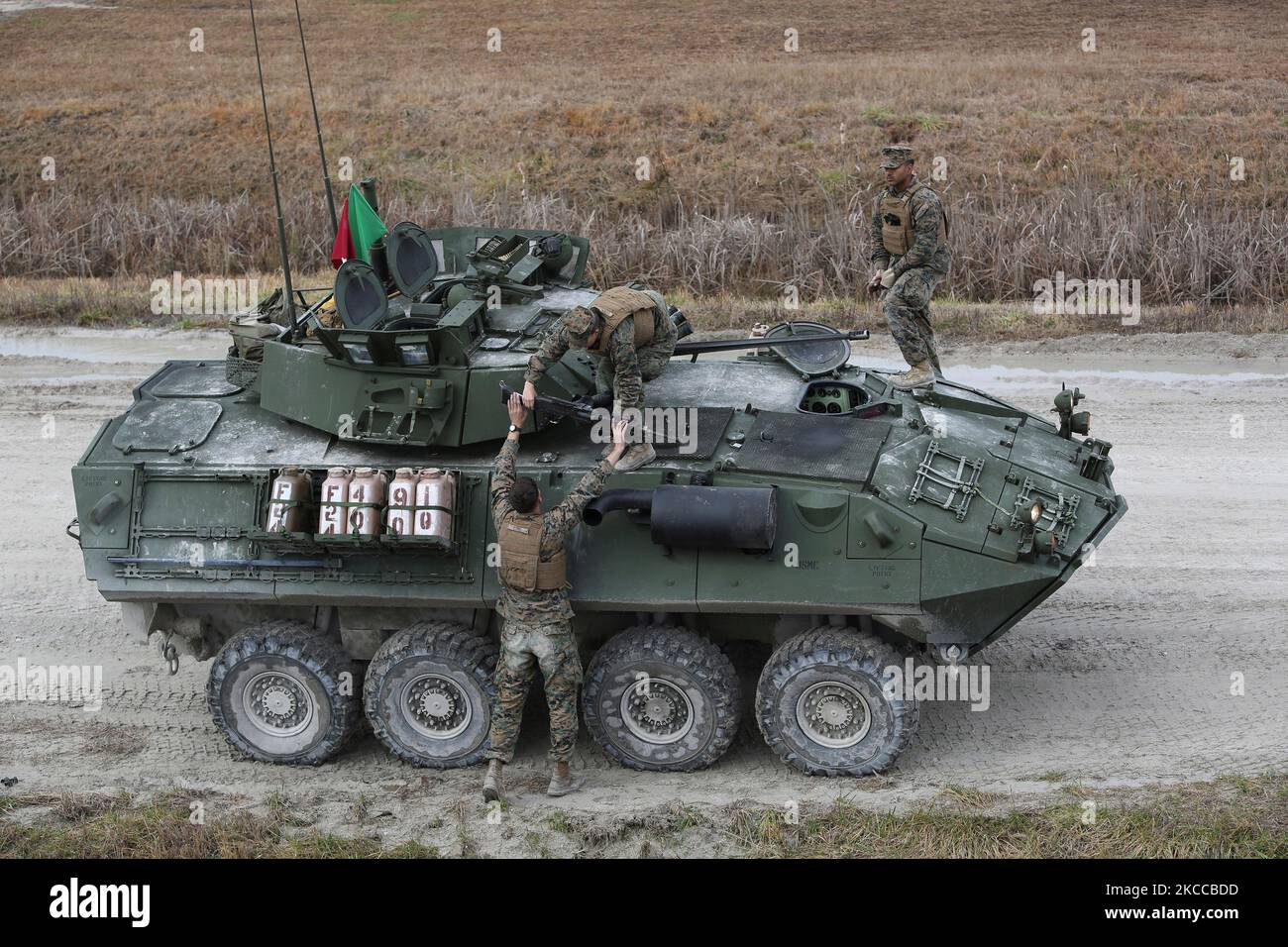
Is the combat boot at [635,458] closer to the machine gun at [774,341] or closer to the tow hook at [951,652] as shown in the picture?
the machine gun at [774,341]

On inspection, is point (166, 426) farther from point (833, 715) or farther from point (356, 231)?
point (833, 715)

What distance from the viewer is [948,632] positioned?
920cm

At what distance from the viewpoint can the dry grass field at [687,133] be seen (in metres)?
20.8

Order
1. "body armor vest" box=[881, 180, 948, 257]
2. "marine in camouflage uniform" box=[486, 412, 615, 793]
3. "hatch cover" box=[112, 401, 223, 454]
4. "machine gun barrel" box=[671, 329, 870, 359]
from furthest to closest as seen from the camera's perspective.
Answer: "body armor vest" box=[881, 180, 948, 257] → "machine gun barrel" box=[671, 329, 870, 359] → "hatch cover" box=[112, 401, 223, 454] → "marine in camouflage uniform" box=[486, 412, 615, 793]

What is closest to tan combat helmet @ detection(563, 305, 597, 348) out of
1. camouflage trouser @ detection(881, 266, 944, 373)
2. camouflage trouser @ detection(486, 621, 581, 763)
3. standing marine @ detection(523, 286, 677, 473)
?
standing marine @ detection(523, 286, 677, 473)

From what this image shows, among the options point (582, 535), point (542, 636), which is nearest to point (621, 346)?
point (582, 535)

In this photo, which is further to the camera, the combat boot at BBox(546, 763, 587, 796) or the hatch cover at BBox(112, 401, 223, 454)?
the hatch cover at BBox(112, 401, 223, 454)

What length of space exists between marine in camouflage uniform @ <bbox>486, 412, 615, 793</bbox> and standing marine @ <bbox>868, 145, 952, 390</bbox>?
286 centimetres

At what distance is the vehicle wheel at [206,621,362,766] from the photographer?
9.87 m

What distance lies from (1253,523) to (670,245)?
974cm

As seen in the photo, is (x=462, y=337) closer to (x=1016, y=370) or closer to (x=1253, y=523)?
(x=1253, y=523)

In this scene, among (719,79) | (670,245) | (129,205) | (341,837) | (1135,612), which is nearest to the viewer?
(341,837)

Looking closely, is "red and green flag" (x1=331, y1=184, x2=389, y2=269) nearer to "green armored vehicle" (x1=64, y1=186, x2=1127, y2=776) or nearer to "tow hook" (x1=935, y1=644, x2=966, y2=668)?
"green armored vehicle" (x1=64, y1=186, x2=1127, y2=776)

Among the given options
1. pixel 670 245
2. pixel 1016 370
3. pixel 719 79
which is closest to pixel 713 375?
pixel 1016 370
